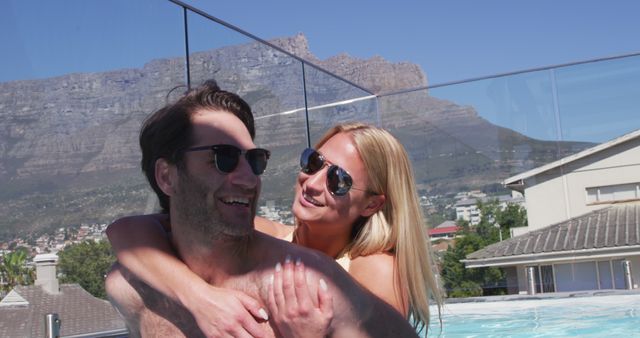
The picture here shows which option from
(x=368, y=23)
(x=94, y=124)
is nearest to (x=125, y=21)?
(x=94, y=124)

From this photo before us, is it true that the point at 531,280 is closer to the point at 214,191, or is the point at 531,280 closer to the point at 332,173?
the point at 332,173

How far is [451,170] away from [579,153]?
1.39m

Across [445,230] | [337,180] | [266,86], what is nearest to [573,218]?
[445,230]

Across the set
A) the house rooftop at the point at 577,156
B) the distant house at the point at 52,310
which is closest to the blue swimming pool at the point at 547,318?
the house rooftop at the point at 577,156

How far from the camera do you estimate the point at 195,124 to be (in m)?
1.50

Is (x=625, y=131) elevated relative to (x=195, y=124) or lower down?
elevated

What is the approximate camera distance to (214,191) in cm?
138

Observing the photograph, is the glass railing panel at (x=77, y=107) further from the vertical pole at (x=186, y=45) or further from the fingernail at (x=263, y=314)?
the fingernail at (x=263, y=314)

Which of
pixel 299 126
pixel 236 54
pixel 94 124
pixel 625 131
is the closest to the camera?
pixel 94 124

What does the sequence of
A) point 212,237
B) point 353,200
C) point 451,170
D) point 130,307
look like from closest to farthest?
point 212,237, point 130,307, point 353,200, point 451,170

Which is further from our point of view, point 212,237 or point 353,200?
point 353,200

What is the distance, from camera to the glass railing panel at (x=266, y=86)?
196 inches

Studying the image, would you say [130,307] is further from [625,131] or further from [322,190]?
[625,131]

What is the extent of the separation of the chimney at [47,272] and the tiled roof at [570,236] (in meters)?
4.30
